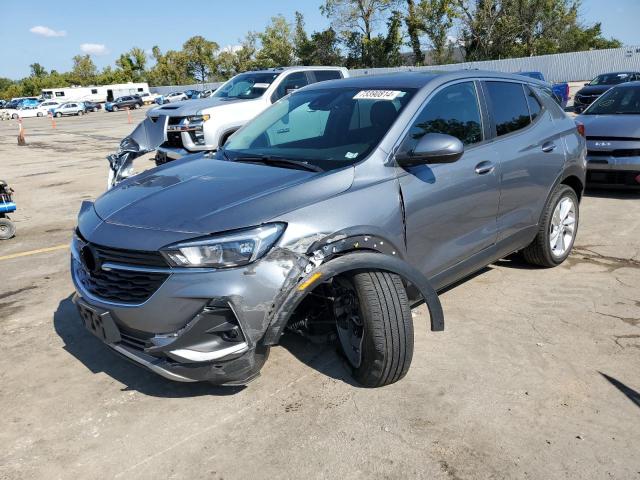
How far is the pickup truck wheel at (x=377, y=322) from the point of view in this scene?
2996mm

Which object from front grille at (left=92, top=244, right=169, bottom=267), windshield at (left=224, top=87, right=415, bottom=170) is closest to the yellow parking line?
windshield at (left=224, top=87, right=415, bottom=170)

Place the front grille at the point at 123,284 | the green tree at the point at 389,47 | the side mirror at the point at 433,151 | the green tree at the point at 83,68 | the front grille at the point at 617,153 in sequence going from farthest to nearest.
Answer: the green tree at the point at 83,68, the green tree at the point at 389,47, the front grille at the point at 617,153, the side mirror at the point at 433,151, the front grille at the point at 123,284

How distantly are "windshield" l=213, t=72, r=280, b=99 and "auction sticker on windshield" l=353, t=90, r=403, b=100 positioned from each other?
681 centimetres

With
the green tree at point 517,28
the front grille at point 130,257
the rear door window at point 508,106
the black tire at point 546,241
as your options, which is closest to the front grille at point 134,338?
the front grille at point 130,257

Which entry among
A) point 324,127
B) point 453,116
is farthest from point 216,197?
point 453,116

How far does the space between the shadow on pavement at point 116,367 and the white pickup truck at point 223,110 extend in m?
5.25

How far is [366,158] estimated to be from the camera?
3.35 metres

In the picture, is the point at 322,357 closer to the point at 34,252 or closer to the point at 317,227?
the point at 317,227

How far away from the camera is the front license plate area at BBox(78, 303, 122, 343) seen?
2.94 metres

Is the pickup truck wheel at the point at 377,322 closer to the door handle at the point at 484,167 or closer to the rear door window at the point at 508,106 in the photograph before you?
the door handle at the point at 484,167

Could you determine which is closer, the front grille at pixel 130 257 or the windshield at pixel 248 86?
the front grille at pixel 130 257

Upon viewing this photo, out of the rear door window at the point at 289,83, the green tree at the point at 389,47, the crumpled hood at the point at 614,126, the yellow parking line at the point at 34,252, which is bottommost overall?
the yellow parking line at the point at 34,252

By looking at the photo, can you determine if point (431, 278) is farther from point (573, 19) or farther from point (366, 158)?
point (573, 19)

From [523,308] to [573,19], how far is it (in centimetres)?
5509
